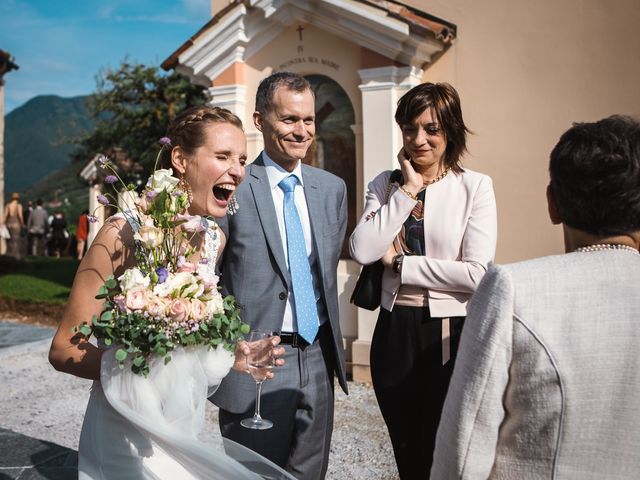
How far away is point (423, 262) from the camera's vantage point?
299 cm

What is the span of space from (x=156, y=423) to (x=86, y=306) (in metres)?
0.48

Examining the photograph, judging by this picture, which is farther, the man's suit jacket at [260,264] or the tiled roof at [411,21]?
the tiled roof at [411,21]

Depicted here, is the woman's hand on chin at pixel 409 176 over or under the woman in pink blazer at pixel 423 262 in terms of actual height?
over

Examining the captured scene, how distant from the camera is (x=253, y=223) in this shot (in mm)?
3174

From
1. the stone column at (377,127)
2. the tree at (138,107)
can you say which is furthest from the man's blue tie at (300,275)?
the tree at (138,107)

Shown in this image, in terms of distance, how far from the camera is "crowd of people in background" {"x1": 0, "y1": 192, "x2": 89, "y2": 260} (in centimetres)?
2277

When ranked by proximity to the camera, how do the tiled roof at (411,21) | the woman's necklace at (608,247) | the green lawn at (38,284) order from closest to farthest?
the woman's necklace at (608,247) < the tiled roof at (411,21) < the green lawn at (38,284)

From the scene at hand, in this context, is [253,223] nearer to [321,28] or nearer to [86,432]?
[86,432]

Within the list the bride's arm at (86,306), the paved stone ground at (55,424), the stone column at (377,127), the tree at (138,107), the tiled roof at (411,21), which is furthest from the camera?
the tree at (138,107)

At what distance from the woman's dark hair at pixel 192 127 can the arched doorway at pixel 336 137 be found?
513cm

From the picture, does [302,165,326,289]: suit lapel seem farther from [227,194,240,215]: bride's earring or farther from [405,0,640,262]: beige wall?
[405,0,640,262]: beige wall

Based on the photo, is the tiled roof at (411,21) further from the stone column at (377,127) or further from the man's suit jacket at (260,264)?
the man's suit jacket at (260,264)

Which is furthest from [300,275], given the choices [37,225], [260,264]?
[37,225]

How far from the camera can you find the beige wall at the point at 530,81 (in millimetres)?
6762
